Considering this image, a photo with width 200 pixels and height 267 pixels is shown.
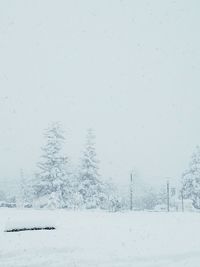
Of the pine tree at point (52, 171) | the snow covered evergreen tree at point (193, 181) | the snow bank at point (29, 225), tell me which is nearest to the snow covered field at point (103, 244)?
the snow bank at point (29, 225)

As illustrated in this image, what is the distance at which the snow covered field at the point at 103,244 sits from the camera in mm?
13133

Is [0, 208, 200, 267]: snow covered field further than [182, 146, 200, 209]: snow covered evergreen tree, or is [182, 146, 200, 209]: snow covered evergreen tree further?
[182, 146, 200, 209]: snow covered evergreen tree

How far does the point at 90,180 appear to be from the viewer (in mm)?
52906

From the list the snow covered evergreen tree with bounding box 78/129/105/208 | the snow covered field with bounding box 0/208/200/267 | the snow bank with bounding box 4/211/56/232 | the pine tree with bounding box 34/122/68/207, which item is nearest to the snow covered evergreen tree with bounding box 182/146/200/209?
the snow covered evergreen tree with bounding box 78/129/105/208

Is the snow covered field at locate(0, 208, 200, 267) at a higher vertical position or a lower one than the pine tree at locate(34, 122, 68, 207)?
lower

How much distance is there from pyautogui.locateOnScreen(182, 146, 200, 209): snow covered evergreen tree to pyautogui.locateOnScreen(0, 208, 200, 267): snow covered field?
42.0 meters

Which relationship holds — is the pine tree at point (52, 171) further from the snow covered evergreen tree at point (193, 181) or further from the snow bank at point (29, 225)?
the snow bank at point (29, 225)

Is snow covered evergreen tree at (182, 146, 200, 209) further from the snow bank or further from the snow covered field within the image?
the snow bank

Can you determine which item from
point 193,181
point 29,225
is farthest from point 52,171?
point 29,225

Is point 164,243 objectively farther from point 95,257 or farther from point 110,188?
point 110,188

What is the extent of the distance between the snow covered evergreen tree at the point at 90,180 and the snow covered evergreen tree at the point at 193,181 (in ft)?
56.2

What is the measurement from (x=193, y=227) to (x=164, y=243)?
501 centimetres

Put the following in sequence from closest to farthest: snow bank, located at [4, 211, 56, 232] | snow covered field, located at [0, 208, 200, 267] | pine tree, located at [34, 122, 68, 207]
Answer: snow covered field, located at [0, 208, 200, 267], snow bank, located at [4, 211, 56, 232], pine tree, located at [34, 122, 68, 207]

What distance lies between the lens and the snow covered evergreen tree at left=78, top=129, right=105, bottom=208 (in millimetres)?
51781
